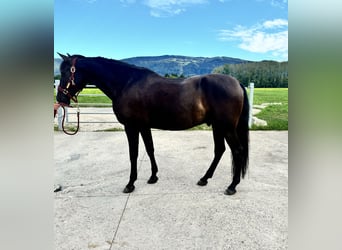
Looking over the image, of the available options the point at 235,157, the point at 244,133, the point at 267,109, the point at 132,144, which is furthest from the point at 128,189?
the point at 267,109

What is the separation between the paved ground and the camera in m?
1.63

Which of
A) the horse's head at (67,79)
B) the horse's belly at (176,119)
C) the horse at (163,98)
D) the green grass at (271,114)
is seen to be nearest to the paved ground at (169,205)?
the horse at (163,98)

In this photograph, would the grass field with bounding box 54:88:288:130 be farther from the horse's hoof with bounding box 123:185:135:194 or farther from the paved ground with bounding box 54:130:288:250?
the horse's hoof with bounding box 123:185:135:194

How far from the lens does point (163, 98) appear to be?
2324 mm

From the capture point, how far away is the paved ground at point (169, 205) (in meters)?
1.63

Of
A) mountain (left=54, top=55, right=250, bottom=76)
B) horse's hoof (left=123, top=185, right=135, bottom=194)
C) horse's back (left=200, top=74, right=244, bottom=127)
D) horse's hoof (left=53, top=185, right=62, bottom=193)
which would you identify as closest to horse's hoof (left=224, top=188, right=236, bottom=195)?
horse's back (left=200, top=74, right=244, bottom=127)

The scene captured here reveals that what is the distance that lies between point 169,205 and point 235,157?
87cm

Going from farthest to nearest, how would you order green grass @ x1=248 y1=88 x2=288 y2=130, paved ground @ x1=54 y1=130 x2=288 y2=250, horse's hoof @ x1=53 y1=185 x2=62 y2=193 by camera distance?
green grass @ x1=248 y1=88 x2=288 y2=130 < horse's hoof @ x1=53 y1=185 x2=62 y2=193 < paved ground @ x1=54 y1=130 x2=288 y2=250

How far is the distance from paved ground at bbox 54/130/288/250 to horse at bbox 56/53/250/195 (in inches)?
10.6

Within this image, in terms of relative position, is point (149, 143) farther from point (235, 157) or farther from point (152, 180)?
point (235, 157)

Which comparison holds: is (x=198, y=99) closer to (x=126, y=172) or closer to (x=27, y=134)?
(x=126, y=172)

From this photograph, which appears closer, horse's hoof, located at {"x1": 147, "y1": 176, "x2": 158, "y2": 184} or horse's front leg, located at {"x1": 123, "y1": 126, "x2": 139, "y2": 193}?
horse's front leg, located at {"x1": 123, "y1": 126, "x2": 139, "y2": 193}

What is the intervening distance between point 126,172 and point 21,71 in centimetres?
264

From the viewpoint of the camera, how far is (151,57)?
570cm
